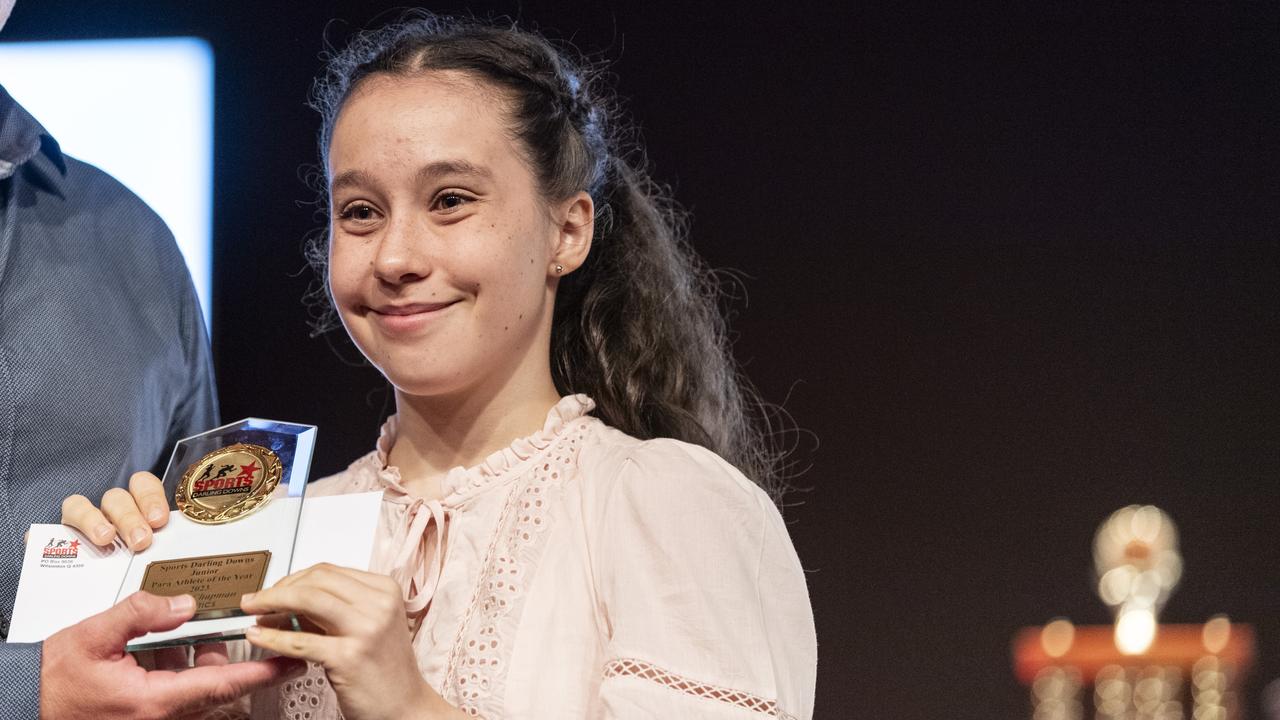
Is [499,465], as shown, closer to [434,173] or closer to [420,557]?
[420,557]

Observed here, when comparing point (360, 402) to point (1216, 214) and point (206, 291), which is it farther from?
point (1216, 214)

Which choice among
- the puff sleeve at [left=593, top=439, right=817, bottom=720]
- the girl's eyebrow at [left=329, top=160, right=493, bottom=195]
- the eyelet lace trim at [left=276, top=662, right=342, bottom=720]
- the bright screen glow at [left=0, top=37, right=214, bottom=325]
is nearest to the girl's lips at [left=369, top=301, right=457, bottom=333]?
the girl's eyebrow at [left=329, top=160, right=493, bottom=195]

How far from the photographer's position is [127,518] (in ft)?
3.69

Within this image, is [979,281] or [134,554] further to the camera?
[979,281]

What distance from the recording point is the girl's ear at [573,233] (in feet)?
4.39

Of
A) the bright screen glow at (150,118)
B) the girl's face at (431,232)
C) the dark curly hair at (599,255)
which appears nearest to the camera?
the girl's face at (431,232)

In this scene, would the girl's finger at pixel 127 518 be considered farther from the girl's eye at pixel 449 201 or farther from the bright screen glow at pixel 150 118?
the bright screen glow at pixel 150 118

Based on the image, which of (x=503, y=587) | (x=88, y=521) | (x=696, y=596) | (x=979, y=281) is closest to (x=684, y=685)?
(x=696, y=596)

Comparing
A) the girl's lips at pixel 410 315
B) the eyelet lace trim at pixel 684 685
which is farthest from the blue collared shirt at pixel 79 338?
the eyelet lace trim at pixel 684 685

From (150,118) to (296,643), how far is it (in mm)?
1745

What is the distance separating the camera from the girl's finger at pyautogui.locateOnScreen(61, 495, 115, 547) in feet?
3.67

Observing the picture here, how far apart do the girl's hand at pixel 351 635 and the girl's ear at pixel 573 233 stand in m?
0.44

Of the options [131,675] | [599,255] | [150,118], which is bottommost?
[131,675]

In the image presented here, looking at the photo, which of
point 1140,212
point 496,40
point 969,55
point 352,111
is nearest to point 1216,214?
point 1140,212
